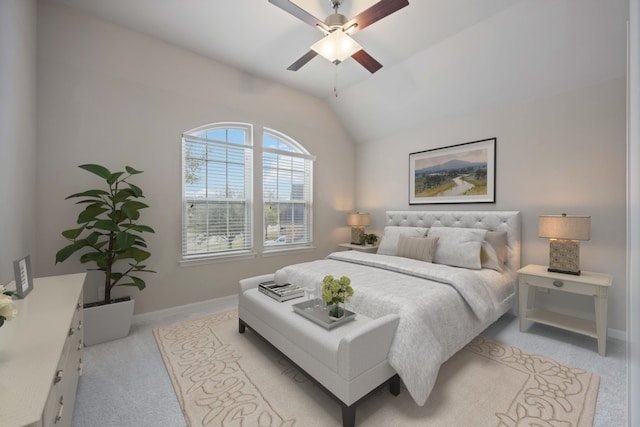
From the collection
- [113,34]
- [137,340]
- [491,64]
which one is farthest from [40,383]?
[491,64]

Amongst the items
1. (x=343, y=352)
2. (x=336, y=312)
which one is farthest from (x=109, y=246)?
(x=343, y=352)

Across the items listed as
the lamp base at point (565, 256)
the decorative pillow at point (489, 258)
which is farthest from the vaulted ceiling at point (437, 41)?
the decorative pillow at point (489, 258)

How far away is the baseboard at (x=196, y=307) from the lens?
9.98 ft

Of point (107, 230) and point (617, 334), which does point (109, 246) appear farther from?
point (617, 334)

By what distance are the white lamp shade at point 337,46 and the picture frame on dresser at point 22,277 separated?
2529 millimetres

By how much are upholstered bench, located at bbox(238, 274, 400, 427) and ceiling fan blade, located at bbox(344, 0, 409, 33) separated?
6.97 ft

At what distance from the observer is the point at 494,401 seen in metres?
1.79

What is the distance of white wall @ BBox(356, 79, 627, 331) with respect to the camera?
103 inches

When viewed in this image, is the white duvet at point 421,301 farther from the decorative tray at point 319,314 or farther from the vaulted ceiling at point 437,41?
the vaulted ceiling at point 437,41

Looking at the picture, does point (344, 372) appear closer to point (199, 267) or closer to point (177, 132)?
point (199, 267)

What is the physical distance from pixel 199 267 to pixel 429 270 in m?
2.68

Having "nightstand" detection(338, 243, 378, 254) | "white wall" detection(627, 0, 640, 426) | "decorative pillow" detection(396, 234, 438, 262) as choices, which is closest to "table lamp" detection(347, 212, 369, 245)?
"nightstand" detection(338, 243, 378, 254)

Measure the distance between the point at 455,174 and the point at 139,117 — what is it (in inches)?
154

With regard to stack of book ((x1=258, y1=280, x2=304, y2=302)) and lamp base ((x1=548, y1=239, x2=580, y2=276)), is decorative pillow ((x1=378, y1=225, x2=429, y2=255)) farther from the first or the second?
stack of book ((x1=258, y1=280, x2=304, y2=302))
